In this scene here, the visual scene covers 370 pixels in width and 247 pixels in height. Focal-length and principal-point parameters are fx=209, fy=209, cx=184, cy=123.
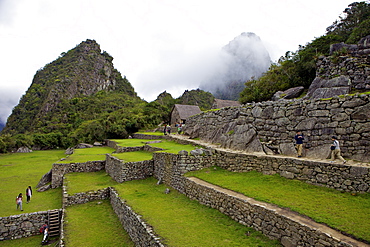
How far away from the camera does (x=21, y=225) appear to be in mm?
11797

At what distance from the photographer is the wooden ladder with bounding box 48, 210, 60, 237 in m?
11.8

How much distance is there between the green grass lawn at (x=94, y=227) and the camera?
352 inches

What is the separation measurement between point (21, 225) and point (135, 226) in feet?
26.3

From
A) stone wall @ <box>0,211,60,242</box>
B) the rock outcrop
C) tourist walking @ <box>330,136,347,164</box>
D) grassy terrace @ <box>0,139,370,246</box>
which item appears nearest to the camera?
grassy terrace @ <box>0,139,370,246</box>

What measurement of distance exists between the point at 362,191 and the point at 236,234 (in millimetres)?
4000

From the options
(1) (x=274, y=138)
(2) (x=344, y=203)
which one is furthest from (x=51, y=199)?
(2) (x=344, y=203)

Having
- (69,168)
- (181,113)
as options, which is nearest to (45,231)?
(69,168)

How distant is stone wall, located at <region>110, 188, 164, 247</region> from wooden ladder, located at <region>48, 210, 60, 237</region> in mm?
3461

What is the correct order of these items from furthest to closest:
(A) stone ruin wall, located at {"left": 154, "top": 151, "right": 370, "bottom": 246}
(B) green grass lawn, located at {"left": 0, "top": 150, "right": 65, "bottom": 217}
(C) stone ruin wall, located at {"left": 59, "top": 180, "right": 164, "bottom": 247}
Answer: (B) green grass lawn, located at {"left": 0, "top": 150, "right": 65, "bottom": 217}, (C) stone ruin wall, located at {"left": 59, "top": 180, "right": 164, "bottom": 247}, (A) stone ruin wall, located at {"left": 154, "top": 151, "right": 370, "bottom": 246}

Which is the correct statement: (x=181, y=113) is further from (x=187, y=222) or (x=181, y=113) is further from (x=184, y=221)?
(x=187, y=222)

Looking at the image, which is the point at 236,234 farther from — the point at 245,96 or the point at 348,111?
the point at 245,96

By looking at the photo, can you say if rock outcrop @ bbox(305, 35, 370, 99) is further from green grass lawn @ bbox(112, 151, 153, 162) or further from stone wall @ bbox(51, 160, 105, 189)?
stone wall @ bbox(51, 160, 105, 189)

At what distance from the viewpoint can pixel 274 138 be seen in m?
10.2

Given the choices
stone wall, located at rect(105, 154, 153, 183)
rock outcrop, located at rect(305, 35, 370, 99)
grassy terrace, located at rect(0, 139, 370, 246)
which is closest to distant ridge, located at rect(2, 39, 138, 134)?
stone wall, located at rect(105, 154, 153, 183)
